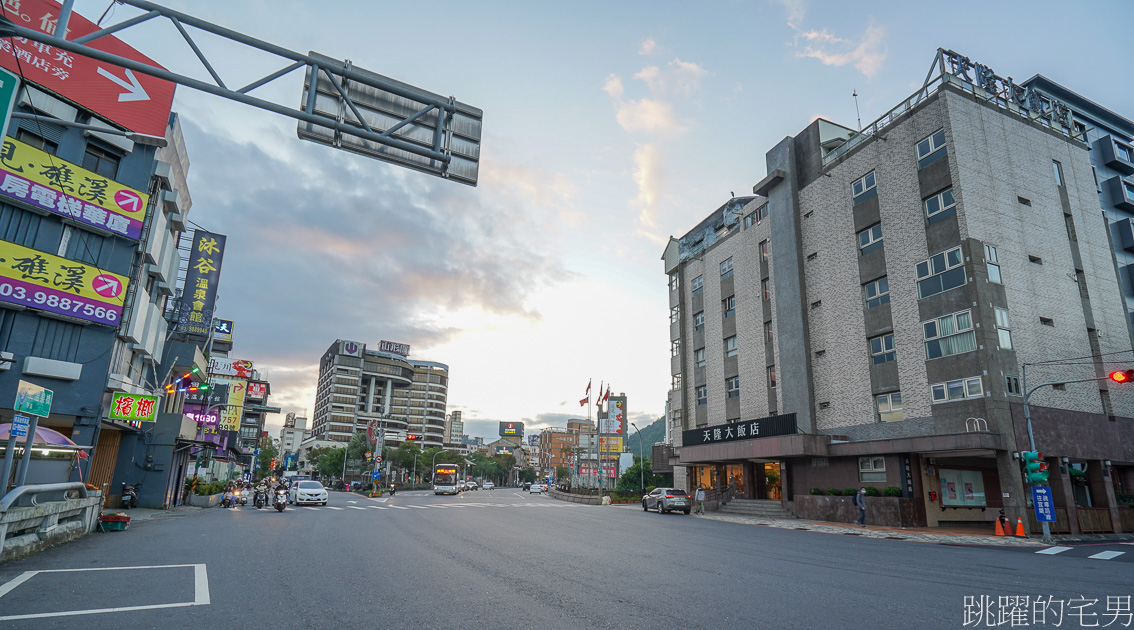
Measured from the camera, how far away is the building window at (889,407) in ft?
94.9

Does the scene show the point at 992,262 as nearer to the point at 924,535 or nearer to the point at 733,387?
the point at 924,535

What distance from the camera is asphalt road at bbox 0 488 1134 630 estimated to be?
6648 mm

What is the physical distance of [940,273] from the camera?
2759 cm

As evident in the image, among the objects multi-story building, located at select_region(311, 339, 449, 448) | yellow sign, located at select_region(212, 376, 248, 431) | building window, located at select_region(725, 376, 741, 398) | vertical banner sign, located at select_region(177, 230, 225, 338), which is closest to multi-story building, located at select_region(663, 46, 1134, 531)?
building window, located at select_region(725, 376, 741, 398)

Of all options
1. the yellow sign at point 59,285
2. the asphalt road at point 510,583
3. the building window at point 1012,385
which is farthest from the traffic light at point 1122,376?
the yellow sign at point 59,285

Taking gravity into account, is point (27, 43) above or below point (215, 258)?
above

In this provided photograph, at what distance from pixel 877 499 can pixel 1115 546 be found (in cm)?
898

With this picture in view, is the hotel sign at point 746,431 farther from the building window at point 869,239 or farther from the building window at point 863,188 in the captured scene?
the building window at point 863,188

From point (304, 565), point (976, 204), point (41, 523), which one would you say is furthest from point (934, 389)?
point (41, 523)

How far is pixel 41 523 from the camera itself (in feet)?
39.5

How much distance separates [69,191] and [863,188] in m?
39.1

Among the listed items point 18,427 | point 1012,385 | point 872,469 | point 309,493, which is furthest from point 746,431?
point 18,427

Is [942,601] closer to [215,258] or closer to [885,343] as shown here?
[885,343]

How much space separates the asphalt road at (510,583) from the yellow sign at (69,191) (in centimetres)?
1601
